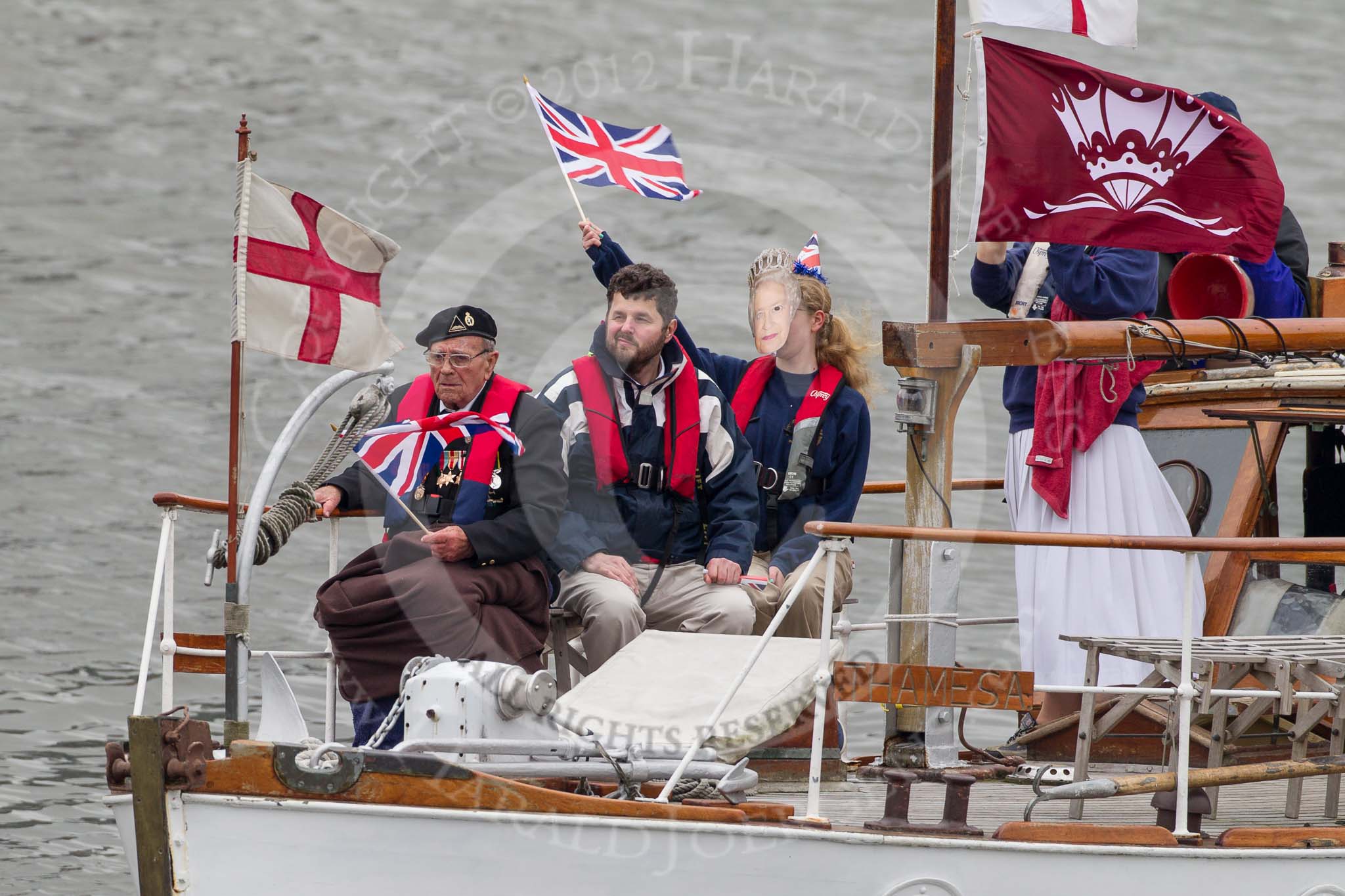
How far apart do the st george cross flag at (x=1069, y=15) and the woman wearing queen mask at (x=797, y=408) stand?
174 centimetres

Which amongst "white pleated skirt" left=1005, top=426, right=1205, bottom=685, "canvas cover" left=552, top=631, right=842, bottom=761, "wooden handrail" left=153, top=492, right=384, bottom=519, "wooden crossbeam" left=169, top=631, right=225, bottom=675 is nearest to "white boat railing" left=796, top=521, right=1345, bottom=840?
"canvas cover" left=552, top=631, right=842, bottom=761

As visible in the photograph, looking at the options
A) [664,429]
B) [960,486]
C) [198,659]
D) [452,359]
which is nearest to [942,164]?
[664,429]

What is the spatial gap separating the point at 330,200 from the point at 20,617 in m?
7.03

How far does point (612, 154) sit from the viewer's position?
8.45 metres

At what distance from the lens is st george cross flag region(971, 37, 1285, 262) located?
20.7 feet

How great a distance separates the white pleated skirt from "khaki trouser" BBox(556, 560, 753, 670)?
4.38ft

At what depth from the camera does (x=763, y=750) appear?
6.73 metres

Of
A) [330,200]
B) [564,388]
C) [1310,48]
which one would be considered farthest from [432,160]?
[564,388]

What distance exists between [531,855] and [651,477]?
85.0 inches

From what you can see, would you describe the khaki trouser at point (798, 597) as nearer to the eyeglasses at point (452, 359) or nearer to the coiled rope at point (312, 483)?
the eyeglasses at point (452, 359)

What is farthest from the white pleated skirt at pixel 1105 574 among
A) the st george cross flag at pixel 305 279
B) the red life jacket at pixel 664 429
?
the st george cross flag at pixel 305 279

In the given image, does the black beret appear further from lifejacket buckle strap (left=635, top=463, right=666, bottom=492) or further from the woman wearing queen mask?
the woman wearing queen mask

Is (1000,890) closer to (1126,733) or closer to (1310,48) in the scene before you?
(1126,733)

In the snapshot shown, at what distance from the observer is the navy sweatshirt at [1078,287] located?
22.9 feet
